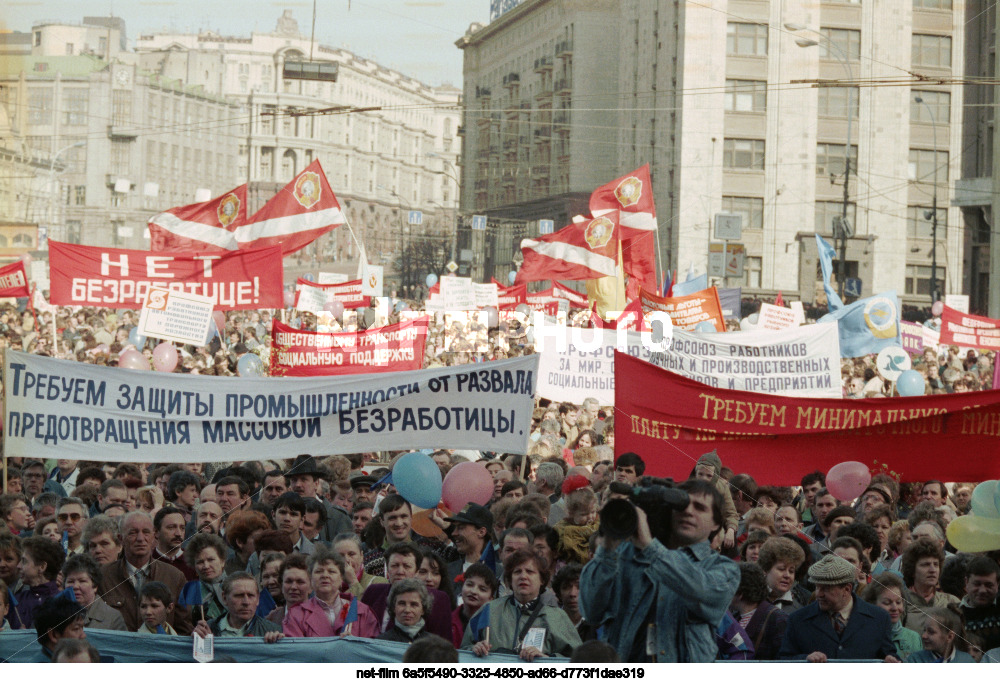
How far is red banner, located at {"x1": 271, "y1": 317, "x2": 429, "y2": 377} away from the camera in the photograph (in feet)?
48.4

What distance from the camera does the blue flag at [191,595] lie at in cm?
670

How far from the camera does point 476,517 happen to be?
739cm

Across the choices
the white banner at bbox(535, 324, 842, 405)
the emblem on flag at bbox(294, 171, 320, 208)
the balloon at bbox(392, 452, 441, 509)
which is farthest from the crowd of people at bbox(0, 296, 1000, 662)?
the emblem on flag at bbox(294, 171, 320, 208)

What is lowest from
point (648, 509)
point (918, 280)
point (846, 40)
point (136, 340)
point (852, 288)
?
point (648, 509)

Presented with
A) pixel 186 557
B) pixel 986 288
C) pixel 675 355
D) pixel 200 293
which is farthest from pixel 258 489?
pixel 986 288

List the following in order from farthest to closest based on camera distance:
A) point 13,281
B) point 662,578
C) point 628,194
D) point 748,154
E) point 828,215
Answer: point 748,154
point 828,215
point 628,194
point 13,281
point 662,578

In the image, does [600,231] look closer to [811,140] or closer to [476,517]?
[476,517]

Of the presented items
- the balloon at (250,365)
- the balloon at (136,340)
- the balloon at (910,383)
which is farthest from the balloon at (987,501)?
the balloon at (136,340)

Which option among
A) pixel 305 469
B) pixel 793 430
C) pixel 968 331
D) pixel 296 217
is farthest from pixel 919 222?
pixel 305 469

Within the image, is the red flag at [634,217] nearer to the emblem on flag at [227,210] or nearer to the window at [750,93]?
the emblem on flag at [227,210]

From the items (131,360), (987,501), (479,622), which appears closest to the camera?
(479,622)

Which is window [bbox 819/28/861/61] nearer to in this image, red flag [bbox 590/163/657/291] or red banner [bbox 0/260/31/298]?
red flag [bbox 590/163/657/291]

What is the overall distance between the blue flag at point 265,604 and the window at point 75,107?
109 metres

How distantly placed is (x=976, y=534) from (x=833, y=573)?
1.44m
